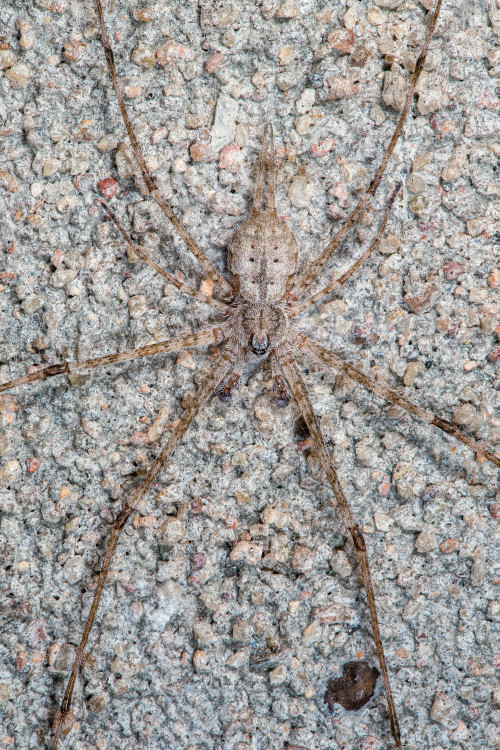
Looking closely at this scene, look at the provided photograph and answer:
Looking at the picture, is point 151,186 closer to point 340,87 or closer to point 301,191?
point 301,191

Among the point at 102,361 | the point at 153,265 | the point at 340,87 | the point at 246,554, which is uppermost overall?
the point at 340,87

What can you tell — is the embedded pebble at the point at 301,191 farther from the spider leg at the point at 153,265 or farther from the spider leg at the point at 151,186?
the spider leg at the point at 153,265

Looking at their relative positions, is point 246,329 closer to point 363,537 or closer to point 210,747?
point 363,537

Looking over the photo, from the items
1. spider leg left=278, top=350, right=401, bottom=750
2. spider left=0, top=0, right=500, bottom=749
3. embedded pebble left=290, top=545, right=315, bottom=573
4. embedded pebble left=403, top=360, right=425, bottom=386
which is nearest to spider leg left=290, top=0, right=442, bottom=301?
spider left=0, top=0, right=500, bottom=749

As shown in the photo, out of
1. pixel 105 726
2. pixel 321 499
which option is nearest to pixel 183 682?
pixel 105 726

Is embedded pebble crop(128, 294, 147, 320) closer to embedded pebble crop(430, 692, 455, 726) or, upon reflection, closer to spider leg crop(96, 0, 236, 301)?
spider leg crop(96, 0, 236, 301)

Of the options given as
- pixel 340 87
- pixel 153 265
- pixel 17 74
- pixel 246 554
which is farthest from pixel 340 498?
pixel 17 74
